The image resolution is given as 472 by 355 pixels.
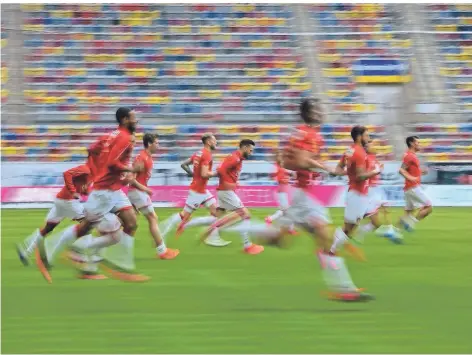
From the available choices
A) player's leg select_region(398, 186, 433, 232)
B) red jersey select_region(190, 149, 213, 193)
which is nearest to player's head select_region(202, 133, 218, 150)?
red jersey select_region(190, 149, 213, 193)

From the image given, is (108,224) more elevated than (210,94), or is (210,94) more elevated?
(108,224)

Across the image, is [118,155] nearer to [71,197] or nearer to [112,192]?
[112,192]

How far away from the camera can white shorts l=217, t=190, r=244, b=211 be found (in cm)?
1612

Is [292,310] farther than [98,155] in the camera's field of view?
No

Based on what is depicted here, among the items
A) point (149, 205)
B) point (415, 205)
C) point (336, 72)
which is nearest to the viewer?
point (149, 205)

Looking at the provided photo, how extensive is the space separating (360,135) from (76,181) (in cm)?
361

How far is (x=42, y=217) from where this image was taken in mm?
25125

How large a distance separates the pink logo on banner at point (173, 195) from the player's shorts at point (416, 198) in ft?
33.3

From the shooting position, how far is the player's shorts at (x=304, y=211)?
10.1 m

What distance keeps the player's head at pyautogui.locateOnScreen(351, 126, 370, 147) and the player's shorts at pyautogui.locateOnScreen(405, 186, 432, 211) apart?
19.0 ft

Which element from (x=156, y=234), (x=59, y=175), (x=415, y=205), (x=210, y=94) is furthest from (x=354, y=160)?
(x=210, y=94)

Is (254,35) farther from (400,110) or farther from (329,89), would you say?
(400,110)

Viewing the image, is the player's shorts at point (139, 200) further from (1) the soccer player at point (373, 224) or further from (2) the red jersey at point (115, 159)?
(1) the soccer player at point (373, 224)

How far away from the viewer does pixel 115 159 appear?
11.1m
